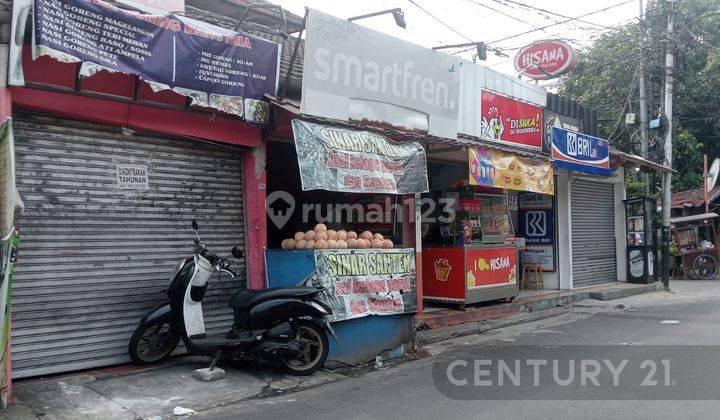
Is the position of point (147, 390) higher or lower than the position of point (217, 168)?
lower

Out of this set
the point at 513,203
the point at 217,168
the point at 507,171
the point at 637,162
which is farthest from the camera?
the point at 637,162

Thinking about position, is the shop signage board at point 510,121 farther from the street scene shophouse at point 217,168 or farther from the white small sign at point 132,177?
the white small sign at point 132,177

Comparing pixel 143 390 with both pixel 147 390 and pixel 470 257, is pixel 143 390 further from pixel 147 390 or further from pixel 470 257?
pixel 470 257

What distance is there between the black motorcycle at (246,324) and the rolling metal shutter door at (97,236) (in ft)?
1.33

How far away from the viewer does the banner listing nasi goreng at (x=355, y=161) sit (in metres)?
7.00

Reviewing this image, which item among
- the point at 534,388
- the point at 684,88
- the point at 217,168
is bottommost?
the point at 534,388

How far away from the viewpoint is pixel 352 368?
22.9 feet

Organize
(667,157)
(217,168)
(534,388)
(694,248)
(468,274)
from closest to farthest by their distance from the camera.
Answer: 1. (534,388)
2. (217,168)
3. (468,274)
4. (667,157)
5. (694,248)

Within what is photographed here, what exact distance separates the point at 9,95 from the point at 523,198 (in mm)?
11423

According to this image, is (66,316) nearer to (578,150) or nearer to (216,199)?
(216,199)

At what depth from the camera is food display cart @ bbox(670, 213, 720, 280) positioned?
58.6 feet

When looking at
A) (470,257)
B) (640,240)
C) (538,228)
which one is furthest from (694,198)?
(470,257)

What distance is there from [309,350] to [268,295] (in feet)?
2.58

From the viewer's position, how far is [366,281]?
7188 millimetres
